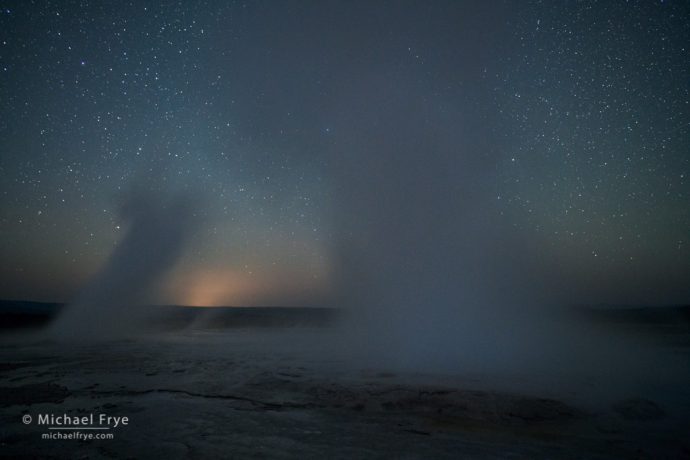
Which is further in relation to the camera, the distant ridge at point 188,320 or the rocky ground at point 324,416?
the distant ridge at point 188,320

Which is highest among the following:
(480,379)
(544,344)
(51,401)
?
(51,401)

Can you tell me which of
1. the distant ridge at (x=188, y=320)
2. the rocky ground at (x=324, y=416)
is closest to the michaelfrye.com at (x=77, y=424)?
A: the rocky ground at (x=324, y=416)

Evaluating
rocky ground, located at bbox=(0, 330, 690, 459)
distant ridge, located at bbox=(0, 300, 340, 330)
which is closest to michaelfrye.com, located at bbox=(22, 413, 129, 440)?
rocky ground, located at bbox=(0, 330, 690, 459)

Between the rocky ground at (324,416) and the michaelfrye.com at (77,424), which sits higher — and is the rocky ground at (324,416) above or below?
below

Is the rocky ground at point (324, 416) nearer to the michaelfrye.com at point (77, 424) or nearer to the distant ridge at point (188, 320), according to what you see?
the michaelfrye.com at point (77, 424)

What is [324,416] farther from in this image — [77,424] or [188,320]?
[188,320]

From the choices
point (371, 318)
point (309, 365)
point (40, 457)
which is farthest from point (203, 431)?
point (371, 318)

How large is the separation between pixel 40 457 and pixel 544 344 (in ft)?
74.4

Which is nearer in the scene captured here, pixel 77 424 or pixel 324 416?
pixel 77 424

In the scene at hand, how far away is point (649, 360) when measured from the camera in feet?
54.4

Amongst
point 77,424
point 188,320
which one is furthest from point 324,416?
point 188,320

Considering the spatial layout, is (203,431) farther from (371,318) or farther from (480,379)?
(371,318)

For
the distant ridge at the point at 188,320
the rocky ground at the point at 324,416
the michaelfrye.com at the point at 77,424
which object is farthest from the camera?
the distant ridge at the point at 188,320

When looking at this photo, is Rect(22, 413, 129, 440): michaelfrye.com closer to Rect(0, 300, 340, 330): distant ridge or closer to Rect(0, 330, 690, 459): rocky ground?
Rect(0, 330, 690, 459): rocky ground
